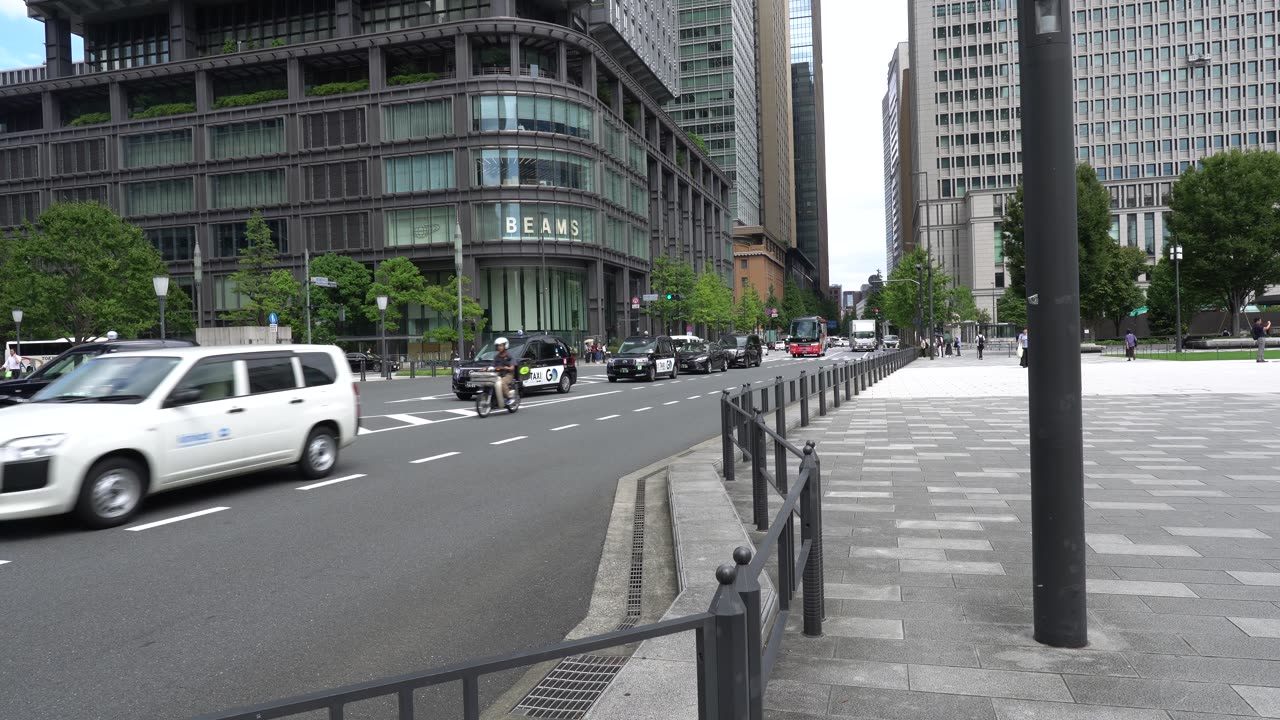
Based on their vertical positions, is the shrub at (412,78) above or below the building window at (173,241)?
above

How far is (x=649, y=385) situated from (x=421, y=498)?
833 inches

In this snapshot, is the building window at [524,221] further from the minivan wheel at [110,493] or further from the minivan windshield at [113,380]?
the minivan wheel at [110,493]

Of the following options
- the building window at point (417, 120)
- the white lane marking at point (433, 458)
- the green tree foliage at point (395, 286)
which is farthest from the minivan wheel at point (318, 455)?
the building window at point (417, 120)

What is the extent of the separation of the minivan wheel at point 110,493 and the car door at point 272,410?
1.45m

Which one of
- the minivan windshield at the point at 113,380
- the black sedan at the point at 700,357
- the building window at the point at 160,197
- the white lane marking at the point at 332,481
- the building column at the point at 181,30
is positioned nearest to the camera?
the minivan windshield at the point at 113,380

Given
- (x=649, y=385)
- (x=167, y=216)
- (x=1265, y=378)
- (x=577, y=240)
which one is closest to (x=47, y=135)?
(x=167, y=216)

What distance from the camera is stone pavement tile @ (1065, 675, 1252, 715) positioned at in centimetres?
346

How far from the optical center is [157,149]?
A: 197 ft

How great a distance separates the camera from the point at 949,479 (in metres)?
9.06

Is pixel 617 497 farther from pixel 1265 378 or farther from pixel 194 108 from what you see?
pixel 194 108

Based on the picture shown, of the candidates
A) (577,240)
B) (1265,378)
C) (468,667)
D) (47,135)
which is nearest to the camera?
(468,667)

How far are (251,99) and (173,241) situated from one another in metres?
11.8

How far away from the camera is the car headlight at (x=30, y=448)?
6.92 meters

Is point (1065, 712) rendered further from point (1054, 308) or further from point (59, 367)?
point (59, 367)
